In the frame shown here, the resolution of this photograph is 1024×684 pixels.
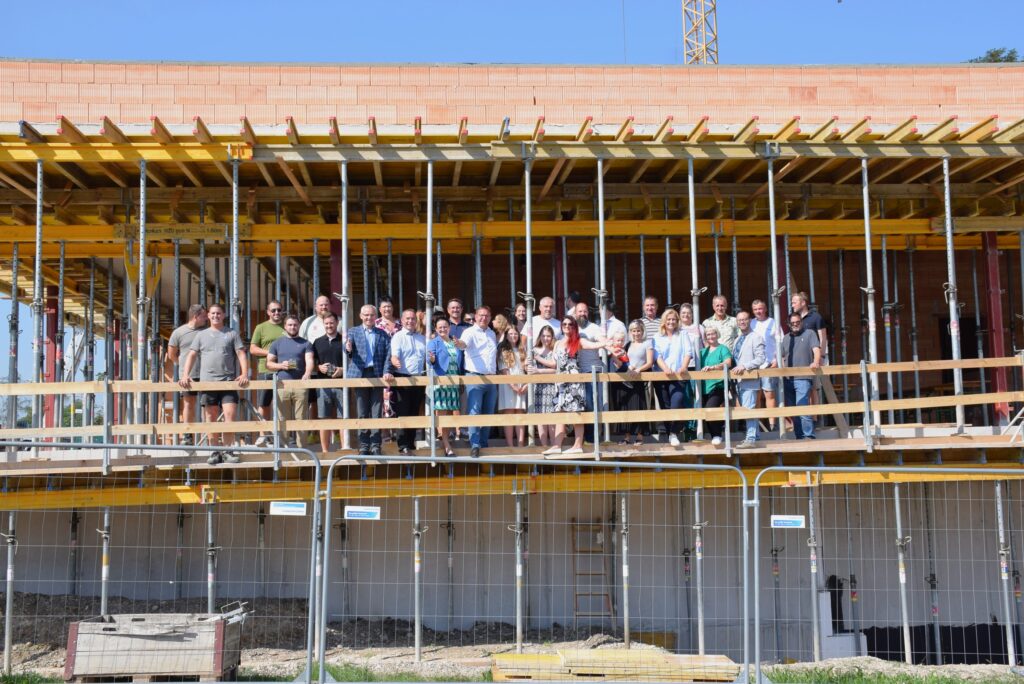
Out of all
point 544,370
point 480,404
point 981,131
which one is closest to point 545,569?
point 480,404

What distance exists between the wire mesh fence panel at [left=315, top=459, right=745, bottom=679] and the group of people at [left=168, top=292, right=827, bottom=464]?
1.15m

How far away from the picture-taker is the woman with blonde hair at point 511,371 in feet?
44.5

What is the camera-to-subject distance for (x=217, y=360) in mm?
12891

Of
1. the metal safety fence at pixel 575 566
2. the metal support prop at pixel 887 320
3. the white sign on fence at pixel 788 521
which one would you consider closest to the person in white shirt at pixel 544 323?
the metal safety fence at pixel 575 566

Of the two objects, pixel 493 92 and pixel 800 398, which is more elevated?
pixel 493 92

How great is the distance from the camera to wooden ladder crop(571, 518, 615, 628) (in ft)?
46.9

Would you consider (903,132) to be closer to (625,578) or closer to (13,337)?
(625,578)

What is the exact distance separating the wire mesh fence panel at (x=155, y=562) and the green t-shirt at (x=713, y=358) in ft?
15.5

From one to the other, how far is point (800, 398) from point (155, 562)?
8.34 metres

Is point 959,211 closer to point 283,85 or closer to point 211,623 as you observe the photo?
point 283,85

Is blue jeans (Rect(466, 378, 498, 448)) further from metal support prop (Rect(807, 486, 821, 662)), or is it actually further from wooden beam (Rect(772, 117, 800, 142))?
wooden beam (Rect(772, 117, 800, 142))

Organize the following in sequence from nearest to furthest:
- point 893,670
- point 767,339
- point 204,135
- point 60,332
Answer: point 893,670
point 767,339
point 204,135
point 60,332

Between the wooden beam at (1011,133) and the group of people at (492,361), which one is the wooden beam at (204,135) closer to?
the group of people at (492,361)

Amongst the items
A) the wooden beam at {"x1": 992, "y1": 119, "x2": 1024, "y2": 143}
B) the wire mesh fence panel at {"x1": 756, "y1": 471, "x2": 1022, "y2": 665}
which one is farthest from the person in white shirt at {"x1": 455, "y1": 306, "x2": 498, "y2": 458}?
the wooden beam at {"x1": 992, "y1": 119, "x2": 1024, "y2": 143}
